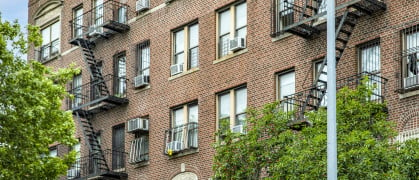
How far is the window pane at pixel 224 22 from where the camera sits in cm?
4191

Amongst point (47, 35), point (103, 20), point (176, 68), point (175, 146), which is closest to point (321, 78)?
point (175, 146)

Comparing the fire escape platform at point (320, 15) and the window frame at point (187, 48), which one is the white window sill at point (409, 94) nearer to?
the fire escape platform at point (320, 15)

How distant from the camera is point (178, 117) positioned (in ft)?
A: 145

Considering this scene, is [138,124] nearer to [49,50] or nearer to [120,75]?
[120,75]

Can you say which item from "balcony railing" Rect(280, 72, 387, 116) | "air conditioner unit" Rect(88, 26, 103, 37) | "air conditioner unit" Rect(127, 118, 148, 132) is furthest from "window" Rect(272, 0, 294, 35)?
"air conditioner unit" Rect(88, 26, 103, 37)

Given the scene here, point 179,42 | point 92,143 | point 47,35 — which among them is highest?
point 47,35

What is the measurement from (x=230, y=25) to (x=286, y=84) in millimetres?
4254

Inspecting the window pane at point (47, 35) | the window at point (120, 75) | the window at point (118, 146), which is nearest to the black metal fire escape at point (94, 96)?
the window at point (120, 75)

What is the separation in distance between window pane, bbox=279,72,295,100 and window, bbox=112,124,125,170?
10.1m

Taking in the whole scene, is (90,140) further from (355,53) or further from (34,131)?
(355,53)

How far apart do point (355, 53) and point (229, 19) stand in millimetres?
7679

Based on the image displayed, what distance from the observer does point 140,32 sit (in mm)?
46656

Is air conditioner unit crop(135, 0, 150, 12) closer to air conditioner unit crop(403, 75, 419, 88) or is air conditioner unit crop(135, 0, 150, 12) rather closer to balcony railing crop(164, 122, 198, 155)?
balcony railing crop(164, 122, 198, 155)

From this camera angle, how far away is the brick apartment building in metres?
34.5
